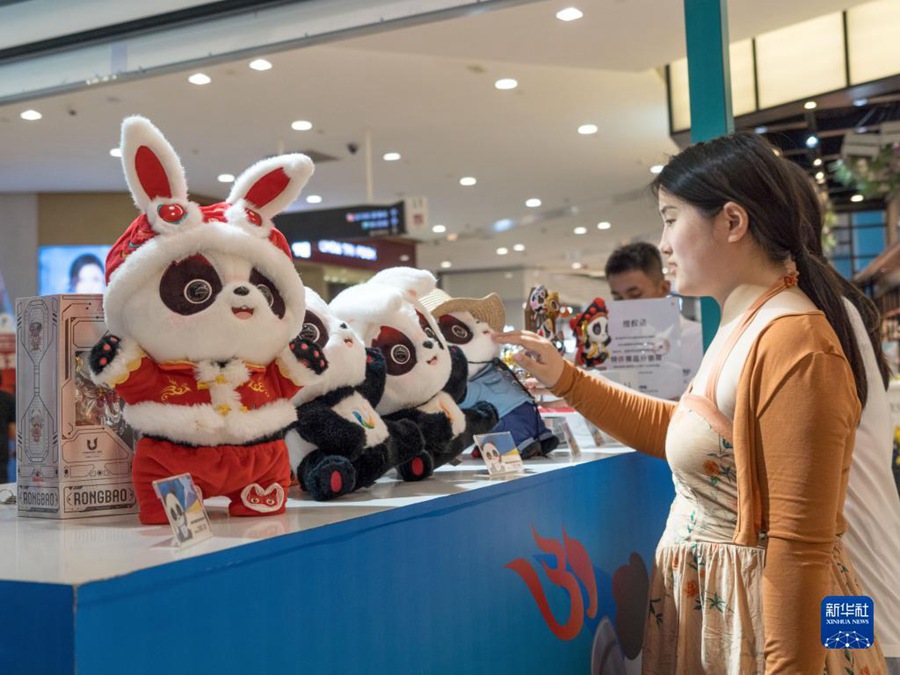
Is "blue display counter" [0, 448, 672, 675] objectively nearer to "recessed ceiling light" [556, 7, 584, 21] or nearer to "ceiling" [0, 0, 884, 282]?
"ceiling" [0, 0, 884, 282]

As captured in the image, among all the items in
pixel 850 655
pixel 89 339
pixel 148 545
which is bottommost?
pixel 850 655

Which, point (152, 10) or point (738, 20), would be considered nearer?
point (152, 10)

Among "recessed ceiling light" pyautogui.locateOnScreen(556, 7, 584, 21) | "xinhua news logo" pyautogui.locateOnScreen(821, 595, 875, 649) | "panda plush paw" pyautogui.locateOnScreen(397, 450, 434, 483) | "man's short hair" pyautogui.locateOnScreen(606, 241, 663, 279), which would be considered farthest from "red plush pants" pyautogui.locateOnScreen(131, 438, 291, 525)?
"recessed ceiling light" pyautogui.locateOnScreen(556, 7, 584, 21)

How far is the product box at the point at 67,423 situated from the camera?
129 cm

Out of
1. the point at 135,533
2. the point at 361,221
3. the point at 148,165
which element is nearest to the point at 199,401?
the point at 135,533

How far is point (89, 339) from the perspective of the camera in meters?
1.34

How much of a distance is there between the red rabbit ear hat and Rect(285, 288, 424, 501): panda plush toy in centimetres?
111

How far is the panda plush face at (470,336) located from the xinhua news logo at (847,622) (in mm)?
1037

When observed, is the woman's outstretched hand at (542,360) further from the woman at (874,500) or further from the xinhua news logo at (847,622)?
the xinhua news logo at (847,622)

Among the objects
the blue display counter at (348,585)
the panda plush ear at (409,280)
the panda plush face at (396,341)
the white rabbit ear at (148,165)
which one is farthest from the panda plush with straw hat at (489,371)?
the white rabbit ear at (148,165)

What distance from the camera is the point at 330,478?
1357 mm

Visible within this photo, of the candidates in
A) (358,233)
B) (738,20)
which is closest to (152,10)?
(738,20)

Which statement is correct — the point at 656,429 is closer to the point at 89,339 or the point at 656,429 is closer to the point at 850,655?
the point at 850,655

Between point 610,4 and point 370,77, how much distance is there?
2.01 m
